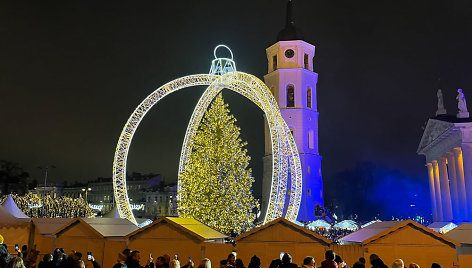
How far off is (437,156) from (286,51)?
28.3 m

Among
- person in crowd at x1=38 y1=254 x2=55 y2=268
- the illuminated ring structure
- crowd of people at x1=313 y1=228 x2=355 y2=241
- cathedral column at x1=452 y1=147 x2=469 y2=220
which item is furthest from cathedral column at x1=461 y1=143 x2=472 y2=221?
person in crowd at x1=38 y1=254 x2=55 y2=268

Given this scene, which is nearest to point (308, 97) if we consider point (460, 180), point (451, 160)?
point (451, 160)

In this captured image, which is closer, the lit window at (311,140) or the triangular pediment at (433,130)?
the triangular pediment at (433,130)

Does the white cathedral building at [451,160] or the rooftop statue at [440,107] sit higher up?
the rooftop statue at [440,107]

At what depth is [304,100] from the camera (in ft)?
234

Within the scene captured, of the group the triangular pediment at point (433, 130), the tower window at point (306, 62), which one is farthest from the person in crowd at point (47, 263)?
the tower window at point (306, 62)

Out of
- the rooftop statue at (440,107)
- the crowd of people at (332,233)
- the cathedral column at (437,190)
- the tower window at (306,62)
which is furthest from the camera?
the tower window at (306,62)

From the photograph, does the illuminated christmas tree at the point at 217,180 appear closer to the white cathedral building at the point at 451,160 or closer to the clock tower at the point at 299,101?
the white cathedral building at the point at 451,160

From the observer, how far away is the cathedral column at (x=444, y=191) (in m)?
56.9

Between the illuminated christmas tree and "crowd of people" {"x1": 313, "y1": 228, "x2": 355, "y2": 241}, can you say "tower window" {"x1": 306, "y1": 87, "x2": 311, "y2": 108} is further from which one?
the illuminated christmas tree

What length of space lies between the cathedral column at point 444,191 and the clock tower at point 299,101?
692 inches

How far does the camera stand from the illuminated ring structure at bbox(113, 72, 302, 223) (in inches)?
1261

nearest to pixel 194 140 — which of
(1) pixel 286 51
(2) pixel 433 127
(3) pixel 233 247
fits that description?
(3) pixel 233 247

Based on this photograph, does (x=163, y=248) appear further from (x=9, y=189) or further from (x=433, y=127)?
(x=9, y=189)
